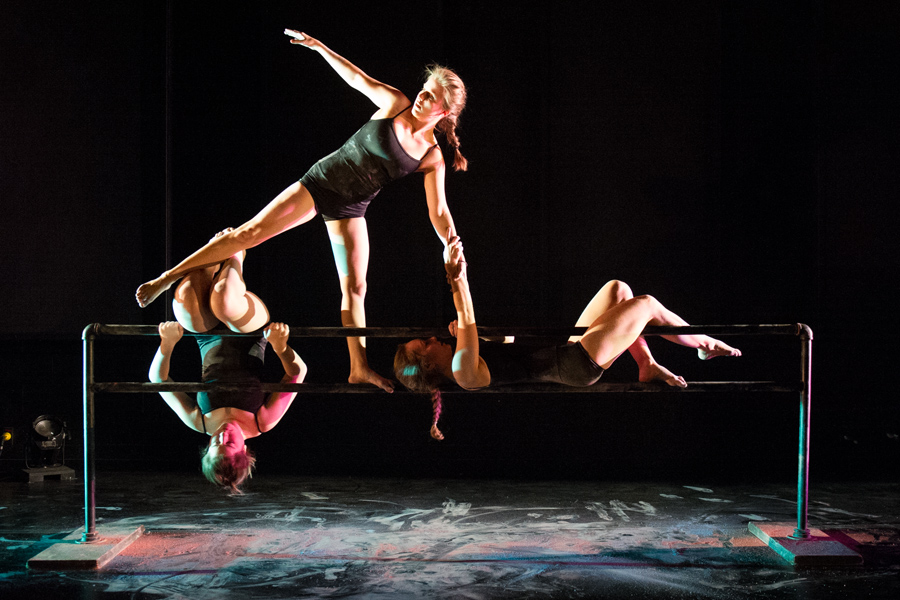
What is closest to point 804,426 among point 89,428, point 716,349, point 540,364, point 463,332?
point 716,349

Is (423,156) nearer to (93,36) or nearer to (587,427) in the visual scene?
(587,427)

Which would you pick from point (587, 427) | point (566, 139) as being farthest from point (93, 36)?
point (587, 427)

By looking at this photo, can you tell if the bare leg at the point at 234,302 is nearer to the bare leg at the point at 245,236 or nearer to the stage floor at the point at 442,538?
the bare leg at the point at 245,236

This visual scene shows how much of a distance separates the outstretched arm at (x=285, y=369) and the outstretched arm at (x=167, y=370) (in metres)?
0.31

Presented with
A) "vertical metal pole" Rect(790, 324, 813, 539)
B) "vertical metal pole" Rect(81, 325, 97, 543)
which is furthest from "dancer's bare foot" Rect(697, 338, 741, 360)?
"vertical metal pole" Rect(81, 325, 97, 543)

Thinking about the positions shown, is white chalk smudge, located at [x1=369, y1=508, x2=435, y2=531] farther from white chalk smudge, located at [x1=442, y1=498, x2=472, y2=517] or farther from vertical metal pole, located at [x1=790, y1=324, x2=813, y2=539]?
vertical metal pole, located at [x1=790, y1=324, x2=813, y2=539]

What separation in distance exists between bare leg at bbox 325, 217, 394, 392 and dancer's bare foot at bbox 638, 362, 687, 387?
1.31 metres

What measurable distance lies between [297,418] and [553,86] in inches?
119

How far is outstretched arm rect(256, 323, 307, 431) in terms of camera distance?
326 cm

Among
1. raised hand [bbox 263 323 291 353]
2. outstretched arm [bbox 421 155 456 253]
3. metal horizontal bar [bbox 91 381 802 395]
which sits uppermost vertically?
outstretched arm [bbox 421 155 456 253]

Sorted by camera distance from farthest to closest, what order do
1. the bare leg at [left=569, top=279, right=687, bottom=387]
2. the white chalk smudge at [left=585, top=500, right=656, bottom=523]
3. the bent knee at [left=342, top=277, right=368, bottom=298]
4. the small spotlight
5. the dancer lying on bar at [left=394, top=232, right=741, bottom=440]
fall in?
the small spotlight < the white chalk smudge at [left=585, top=500, right=656, bottom=523] < the bent knee at [left=342, top=277, right=368, bottom=298] < the bare leg at [left=569, top=279, right=687, bottom=387] < the dancer lying on bar at [left=394, top=232, right=741, bottom=440]

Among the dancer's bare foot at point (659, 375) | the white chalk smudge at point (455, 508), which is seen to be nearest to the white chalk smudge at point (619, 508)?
the white chalk smudge at point (455, 508)

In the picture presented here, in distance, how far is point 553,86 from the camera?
5.46 metres

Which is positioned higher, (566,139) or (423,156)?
(566,139)
